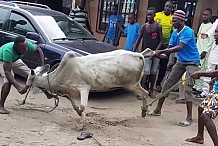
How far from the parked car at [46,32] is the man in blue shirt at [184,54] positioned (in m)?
1.64

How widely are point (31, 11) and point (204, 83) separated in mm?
3935

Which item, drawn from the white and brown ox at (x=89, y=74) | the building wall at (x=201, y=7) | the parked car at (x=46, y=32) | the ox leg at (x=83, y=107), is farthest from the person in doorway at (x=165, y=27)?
the ox leg at (x=83, y=107)

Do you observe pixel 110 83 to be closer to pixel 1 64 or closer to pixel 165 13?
pixel 1 64

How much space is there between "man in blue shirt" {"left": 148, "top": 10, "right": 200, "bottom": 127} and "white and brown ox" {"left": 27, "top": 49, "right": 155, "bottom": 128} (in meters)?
0.65

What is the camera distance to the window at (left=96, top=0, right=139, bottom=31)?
11.7 m

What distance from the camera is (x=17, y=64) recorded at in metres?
6.59

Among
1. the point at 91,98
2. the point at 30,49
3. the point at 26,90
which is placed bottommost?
the point at 91,98

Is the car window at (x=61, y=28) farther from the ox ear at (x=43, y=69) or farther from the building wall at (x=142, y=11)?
the building wall at (x=142, y=11)

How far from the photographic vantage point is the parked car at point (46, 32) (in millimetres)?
7426

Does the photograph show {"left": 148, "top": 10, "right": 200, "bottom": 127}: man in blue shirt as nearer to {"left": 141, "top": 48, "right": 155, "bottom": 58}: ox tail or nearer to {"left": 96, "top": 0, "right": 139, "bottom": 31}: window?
{"left": 141, "top": 48, "right": 155, "bottom": 58}: ox tail

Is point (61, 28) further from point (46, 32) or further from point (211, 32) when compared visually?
point (211, 32)

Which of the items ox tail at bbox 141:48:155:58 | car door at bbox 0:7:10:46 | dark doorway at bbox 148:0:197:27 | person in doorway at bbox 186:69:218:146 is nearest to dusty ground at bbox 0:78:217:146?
person in doorway at bbox 186:69:218:146

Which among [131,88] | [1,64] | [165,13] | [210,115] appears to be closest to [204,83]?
[165,13]

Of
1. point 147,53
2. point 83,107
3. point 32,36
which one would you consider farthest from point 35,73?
point 32,36
